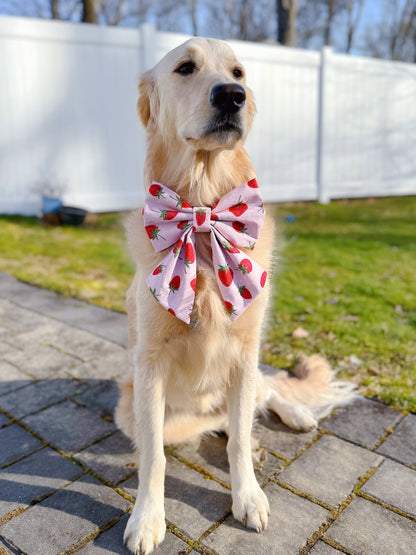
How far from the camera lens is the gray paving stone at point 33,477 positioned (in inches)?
74.2

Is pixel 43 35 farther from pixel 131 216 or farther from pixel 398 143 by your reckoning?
pixel 398 143

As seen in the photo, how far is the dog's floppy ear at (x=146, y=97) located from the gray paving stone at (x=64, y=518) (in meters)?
1.60

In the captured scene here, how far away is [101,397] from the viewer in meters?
2.67

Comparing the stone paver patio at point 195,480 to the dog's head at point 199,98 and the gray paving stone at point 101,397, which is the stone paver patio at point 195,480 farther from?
the dog's head at point 199,98

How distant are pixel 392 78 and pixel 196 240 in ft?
33.7

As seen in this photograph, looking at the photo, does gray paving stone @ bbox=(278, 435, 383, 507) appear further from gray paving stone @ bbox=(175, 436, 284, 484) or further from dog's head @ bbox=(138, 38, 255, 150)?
dog's head @ bbox=(138, 38, 255, 150)

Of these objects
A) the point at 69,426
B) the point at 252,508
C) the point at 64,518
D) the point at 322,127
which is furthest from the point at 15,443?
the point at 322,127

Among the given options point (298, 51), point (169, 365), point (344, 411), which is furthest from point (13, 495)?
point (298, 51)

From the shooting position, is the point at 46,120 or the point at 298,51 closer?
the point at 46,120

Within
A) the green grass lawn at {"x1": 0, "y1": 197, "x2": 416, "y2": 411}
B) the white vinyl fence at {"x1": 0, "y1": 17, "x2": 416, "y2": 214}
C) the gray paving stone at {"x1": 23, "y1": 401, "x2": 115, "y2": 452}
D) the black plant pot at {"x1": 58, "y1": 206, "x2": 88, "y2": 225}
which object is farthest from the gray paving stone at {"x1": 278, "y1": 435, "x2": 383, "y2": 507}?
the white vinyl fence at {"x1": 0, "y1": 17, "x2": 416, "y2": 214}

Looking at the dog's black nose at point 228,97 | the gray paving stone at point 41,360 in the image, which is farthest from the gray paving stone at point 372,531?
the gray paving stone at point 41,360

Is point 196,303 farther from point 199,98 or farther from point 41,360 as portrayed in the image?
point 41,360

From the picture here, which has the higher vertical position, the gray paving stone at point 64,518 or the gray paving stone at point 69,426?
the gray paving stone at point 64,518

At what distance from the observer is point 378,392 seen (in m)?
2.64
